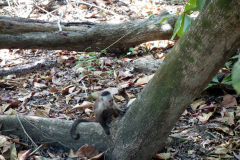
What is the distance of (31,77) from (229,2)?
3.91m

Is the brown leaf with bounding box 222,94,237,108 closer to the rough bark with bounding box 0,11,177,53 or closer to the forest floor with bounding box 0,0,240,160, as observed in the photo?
the forest floor with bounding box 0,0,240,160

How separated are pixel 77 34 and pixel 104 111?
232 centimetres

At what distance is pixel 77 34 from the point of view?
5.03 metres

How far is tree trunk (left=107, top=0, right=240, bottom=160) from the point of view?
1.88 m

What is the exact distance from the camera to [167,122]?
7.95ft

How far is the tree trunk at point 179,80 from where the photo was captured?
1.88 meters

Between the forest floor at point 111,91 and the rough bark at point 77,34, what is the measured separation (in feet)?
1.07

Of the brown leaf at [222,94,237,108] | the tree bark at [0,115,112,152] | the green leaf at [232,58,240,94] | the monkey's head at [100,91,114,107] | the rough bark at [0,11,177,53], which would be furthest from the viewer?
the rough bark at [0,11,177,53]

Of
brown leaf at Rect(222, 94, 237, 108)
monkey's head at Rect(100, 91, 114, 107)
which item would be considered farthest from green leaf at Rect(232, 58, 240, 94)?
brown leaf at Rect(222, 94, 237, 108)

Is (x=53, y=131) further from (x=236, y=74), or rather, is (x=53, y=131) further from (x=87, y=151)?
(x=236, y=74)

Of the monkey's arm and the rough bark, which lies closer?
the monkey's arm

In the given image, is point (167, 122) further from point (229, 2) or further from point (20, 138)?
point (20, 138)

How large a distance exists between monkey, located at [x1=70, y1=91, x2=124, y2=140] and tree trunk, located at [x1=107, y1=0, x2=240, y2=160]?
0.34 meters

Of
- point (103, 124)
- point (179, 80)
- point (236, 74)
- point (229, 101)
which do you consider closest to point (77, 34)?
point (103, 124)
